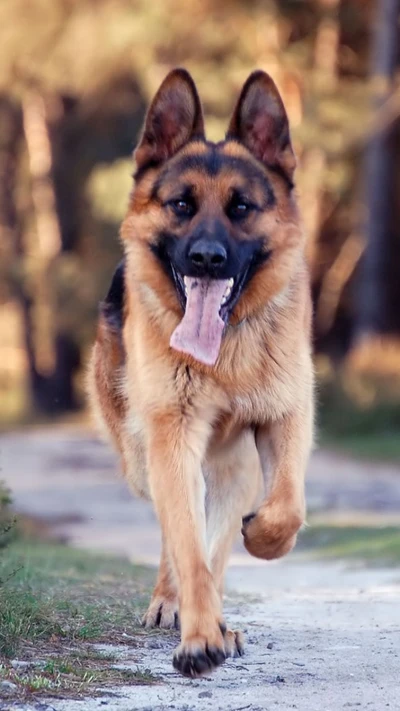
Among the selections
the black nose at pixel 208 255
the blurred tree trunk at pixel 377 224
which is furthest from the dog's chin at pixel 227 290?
the blurred tree trunk at pixel 377 224

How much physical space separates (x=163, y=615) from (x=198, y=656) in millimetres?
1372

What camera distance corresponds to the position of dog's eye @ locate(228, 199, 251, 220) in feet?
17.1

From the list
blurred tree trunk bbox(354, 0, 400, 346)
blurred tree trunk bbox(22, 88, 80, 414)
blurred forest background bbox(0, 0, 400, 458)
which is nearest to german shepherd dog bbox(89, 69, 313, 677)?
blurred forest background bbox(0, 0, 400, 458)

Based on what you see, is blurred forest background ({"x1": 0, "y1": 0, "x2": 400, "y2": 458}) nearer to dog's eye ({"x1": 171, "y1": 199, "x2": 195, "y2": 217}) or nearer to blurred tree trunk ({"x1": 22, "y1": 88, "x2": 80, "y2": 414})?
blurred tree trunk ({"x1": 22, "y1": 88, "x2": 80, "y2": 414})

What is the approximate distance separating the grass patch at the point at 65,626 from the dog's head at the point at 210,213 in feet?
3.94

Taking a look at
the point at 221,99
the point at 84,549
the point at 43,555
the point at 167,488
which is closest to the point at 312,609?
the point at 167,488

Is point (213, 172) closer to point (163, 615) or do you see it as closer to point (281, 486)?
point (281, 486)

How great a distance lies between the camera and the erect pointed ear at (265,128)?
5.45 metres

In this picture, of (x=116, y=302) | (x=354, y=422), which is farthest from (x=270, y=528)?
(x=354, y=422)

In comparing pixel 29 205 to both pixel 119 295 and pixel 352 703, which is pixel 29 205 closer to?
pixel 119 295

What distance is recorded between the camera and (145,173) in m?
5.51

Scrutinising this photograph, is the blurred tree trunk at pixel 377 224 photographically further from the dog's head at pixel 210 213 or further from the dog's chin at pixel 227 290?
the dog's chin at pixel 227 290

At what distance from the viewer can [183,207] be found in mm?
5250

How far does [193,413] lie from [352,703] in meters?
1.39
